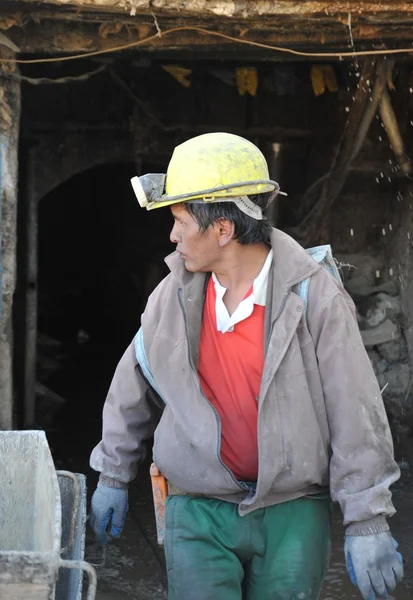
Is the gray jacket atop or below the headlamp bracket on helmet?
below

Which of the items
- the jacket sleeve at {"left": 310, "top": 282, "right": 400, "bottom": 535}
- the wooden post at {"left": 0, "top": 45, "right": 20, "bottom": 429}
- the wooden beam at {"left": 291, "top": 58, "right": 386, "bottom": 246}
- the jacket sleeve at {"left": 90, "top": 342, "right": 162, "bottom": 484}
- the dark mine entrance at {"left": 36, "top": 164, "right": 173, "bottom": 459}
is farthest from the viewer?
the dark mine entrance at {"left": 36, "top": 164, "right": 173, "bottom": 459}

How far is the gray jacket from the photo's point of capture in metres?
2.72

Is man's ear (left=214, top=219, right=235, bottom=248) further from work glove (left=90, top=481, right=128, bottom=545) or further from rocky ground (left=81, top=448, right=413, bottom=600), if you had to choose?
rocky ground (left=81, top=448, right=413, bottom=600)

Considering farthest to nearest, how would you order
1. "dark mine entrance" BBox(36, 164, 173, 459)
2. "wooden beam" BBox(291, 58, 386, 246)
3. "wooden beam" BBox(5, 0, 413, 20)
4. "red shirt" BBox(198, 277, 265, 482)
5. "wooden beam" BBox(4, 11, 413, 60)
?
"dark mine entrance" BBox(36, 164, 173, 459) → "wooden beam" BBox(291, 58, 386, 246) → "wooden beam" BBox(4, 11, 413, 60) → "wooden beam" BBox(5, 0, 413, 20) → "red shirt" BBox(198, 277, 265, 482)

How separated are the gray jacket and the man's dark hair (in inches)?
3.1

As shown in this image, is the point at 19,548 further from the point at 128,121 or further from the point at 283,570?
the point at 128,121

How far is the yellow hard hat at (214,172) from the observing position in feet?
9.12

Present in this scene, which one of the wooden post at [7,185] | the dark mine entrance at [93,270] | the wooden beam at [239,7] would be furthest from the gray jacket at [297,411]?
the dark mine entrance at [93,270]

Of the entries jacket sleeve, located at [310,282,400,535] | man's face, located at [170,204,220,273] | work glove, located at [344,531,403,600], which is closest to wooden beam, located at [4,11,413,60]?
man's face, located at [170,204,220,273]

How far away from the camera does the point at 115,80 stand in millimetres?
8109

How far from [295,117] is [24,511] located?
6181mm

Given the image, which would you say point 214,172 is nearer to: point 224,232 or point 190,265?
point 224,232

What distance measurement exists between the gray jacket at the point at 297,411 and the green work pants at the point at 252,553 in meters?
0.06

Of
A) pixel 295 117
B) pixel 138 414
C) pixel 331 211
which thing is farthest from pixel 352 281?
pixel 138 414
